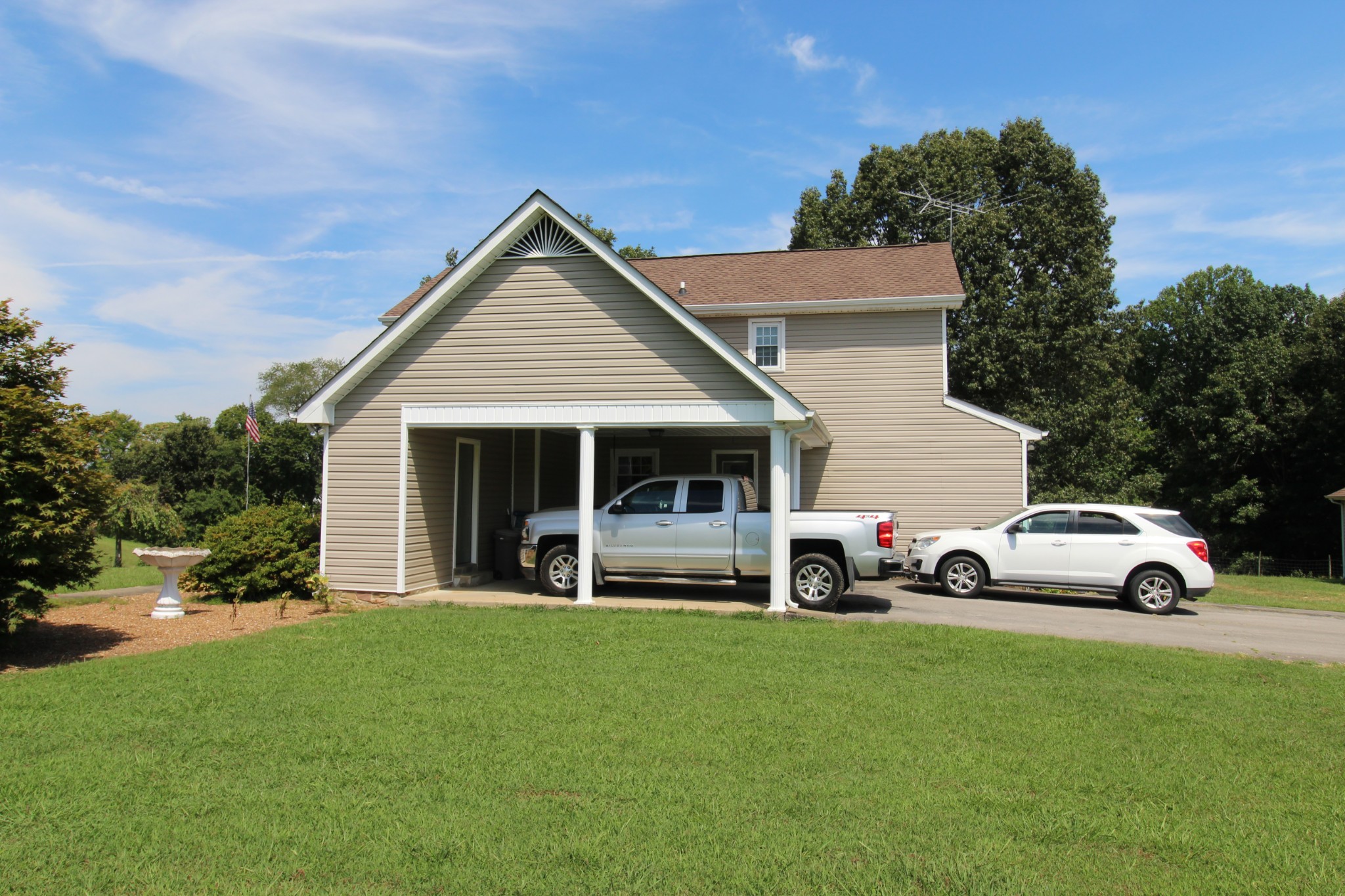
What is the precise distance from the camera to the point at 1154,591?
13.1 meters

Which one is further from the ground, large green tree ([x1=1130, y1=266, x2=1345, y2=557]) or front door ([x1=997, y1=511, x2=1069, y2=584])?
large green tree ([x1=1130, y1=266, x2=1345, y2=557])

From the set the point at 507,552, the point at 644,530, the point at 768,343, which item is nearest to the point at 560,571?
the point at 644,530

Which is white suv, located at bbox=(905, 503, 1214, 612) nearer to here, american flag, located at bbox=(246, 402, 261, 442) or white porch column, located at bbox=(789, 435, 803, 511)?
white porch column, located at bbox=(789, 435, 803, 511)

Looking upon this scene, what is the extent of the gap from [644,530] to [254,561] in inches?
226

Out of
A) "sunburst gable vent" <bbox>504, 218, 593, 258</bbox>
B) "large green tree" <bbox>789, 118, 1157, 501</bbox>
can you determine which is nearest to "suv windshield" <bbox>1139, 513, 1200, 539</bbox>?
"sunburst gable vent" <bbox>504, 218, 593, 258</bbox>

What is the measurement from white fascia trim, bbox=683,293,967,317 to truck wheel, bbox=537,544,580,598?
6463 mm

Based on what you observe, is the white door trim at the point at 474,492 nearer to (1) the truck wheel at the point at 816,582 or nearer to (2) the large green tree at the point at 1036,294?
(1) the truck wheel at the point at 816,582

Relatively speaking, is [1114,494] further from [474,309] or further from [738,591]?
[474,309]

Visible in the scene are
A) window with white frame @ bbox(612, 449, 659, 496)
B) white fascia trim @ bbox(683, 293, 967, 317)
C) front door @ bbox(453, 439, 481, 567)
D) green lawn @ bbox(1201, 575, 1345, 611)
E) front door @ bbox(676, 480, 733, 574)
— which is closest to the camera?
front door @ bbox(676, 480, 733, 574)

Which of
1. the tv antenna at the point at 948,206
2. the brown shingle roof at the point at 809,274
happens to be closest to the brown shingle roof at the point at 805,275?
the brown shingle roof at the point at 809,274

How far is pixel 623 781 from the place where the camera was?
4.92m

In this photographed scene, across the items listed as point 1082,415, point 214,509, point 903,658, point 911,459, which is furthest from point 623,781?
point 214,509

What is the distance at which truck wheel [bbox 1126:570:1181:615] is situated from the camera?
13.0 meters

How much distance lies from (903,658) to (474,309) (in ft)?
26.4
